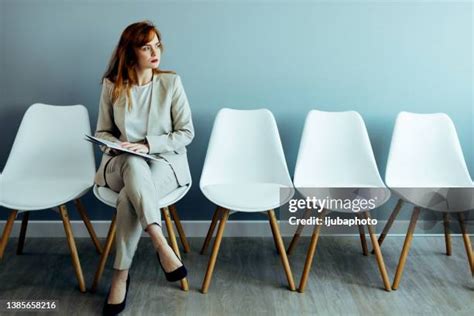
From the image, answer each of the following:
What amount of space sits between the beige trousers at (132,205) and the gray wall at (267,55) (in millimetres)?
745

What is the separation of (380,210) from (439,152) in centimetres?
55

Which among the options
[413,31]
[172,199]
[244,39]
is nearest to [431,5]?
[413,31]

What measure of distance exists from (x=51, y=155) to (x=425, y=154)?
1955mm

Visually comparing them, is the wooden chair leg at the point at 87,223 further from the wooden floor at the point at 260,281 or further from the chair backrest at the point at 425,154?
the chair backrest at the point at 425,154

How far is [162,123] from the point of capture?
257 centimetres

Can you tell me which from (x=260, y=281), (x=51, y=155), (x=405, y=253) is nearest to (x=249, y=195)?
(x=260, y=281)

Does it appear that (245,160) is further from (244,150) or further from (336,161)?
(336,161)

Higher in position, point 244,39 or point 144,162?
point 244,39

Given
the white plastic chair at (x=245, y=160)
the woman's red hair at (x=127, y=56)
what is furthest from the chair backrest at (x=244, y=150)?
the woman's red hair at (x=127, y=56)

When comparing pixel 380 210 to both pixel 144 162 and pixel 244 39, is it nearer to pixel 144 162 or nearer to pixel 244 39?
pixel 244 39

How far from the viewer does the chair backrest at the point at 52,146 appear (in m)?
2.74

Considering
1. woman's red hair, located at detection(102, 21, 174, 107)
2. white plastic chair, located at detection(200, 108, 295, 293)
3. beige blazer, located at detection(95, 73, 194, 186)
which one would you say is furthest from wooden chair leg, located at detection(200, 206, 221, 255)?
woman's red hair, located at detection(102, 21, 174, 107)

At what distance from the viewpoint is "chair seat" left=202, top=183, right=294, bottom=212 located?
244 cm

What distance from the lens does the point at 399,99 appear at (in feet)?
10.1
